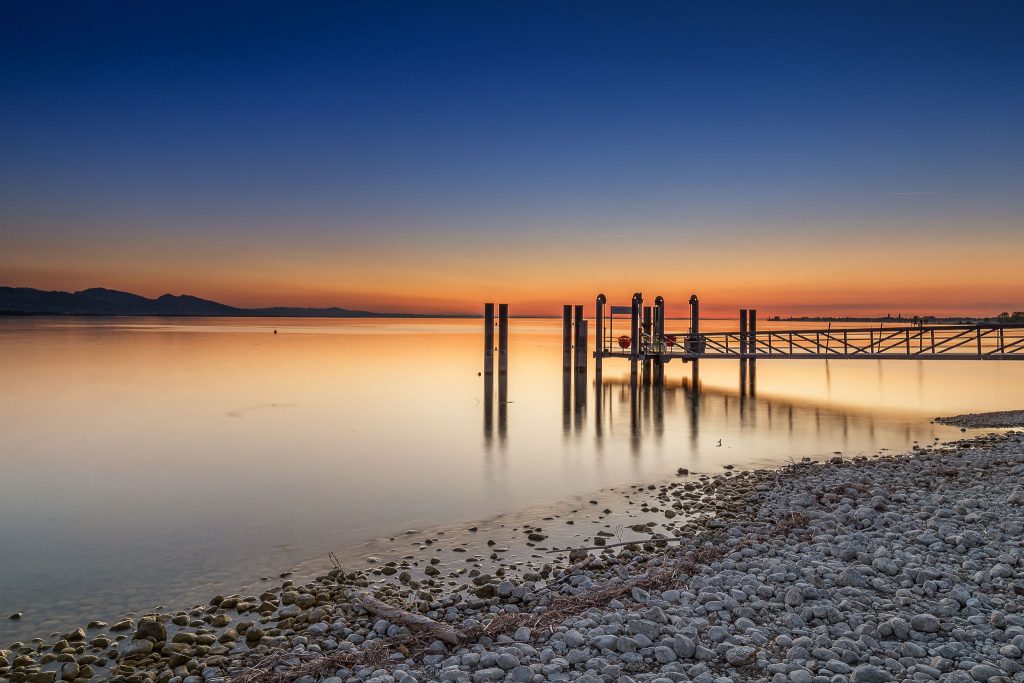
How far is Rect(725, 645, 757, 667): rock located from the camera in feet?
15.5

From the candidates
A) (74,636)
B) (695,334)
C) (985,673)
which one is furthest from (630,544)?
(695,334)

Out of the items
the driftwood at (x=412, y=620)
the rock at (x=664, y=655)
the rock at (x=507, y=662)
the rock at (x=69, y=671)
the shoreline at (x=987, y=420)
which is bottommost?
the shoreline at (x=987, y=420)

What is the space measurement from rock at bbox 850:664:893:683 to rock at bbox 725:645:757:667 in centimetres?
69

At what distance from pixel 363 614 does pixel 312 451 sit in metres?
10.4

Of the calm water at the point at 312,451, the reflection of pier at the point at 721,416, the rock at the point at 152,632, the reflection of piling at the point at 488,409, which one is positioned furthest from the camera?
the reflection of piling at the point at 488,409

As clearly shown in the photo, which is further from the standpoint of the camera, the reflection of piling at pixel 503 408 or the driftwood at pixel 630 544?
the reflection of piling at pixel 503 408

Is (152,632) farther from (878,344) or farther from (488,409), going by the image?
(878,344)

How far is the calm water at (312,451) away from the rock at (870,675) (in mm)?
6336

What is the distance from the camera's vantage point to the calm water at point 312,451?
8664 mm

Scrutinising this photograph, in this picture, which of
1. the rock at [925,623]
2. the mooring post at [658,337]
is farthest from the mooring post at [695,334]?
the rock at [925,623]

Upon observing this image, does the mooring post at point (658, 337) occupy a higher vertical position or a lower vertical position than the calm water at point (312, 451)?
higher

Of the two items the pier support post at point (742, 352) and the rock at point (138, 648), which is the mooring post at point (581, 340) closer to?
the pier support post at point (742, 352)

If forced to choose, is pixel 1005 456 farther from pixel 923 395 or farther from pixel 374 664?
pixel 923 395

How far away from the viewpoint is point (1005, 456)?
10.8 meters
